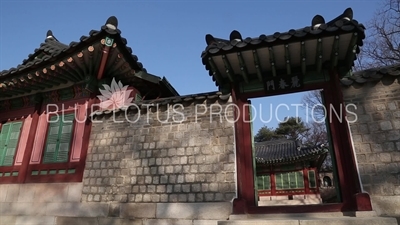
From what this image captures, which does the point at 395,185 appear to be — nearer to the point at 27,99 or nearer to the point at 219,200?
the point at 219,200

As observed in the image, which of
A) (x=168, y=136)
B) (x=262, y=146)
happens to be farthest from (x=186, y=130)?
(x=262, y=146)

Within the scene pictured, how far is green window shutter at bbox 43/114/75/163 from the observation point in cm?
692

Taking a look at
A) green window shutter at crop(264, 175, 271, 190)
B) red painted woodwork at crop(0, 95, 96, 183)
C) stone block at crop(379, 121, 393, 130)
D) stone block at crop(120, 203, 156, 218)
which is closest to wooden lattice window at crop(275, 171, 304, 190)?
green window shutter at crop(264, 175, 271, 190)

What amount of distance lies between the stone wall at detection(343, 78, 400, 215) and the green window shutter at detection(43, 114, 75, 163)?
6524mm

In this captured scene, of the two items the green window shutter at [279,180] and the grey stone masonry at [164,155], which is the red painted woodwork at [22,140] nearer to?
the grey stone masonry at [164,155]

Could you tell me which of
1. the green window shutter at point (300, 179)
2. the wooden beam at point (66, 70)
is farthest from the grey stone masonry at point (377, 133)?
the green window shutter at point (300, 179)

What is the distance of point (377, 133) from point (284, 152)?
1632cm

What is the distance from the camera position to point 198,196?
541 centimetres

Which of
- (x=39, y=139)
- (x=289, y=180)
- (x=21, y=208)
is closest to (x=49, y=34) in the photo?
(x=39, y=139)

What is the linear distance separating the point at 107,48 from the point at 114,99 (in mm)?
1517

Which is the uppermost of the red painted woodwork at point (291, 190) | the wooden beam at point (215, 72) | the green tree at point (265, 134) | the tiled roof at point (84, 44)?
the green tree at point (265, 134)

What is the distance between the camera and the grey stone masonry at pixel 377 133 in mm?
4637

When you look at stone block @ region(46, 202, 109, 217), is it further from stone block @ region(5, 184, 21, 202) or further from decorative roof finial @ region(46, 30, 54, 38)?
decorative roof finial @ region(46, 30, 54, 38)

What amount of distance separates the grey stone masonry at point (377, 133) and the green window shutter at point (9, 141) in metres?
8.47
